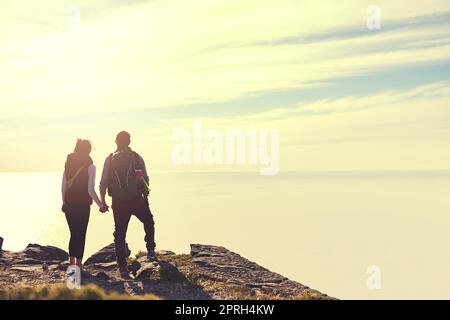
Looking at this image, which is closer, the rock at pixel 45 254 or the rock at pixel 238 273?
the rock at pixel 238 273

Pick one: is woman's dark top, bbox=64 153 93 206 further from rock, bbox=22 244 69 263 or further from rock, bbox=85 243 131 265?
rock, bbox=22 244 69 263

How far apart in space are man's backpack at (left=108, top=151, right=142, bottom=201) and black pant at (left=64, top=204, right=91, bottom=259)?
91 centimetres

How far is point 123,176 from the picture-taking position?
1644 cm

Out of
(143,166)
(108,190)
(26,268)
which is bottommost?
(26,268)

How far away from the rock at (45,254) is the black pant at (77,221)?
596cm

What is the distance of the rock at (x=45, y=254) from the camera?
2178cm

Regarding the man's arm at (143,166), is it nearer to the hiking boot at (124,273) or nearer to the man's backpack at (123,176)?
the man's backpack at (123,176)

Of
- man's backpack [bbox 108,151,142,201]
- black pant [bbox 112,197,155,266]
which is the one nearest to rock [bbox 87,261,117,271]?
black pant [bbox 112,197,155,266]

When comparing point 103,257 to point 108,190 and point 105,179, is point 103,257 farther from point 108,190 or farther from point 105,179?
point 105,179

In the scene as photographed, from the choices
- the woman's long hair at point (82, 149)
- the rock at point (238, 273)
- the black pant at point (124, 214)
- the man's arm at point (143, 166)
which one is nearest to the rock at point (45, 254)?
the rock at point (238, 273)

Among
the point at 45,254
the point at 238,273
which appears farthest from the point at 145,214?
the point at 45,254

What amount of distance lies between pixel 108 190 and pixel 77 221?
4.03 ft

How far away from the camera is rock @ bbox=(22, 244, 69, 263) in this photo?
2178 centimetres
